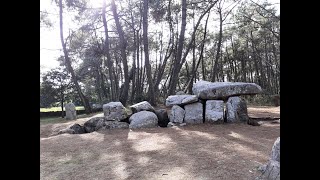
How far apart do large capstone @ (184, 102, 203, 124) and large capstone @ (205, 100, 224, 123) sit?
203 millimetres

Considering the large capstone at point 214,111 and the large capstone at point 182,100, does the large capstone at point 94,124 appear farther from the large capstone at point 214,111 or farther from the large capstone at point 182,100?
the large capstone at point 214,111

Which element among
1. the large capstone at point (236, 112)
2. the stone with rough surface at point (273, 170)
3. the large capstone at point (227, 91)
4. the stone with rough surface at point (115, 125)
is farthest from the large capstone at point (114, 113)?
the stone with rough surface at point (273, 170)

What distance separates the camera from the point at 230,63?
23.8 metres

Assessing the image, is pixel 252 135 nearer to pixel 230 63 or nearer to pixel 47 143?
pixel 47 143

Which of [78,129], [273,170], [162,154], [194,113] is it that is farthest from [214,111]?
[273,170]

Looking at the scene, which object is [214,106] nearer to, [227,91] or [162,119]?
[227,91]

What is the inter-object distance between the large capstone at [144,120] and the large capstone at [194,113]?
1.03 m

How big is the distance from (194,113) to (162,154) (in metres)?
3.51

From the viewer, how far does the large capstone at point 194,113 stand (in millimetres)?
7758

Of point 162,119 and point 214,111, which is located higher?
point 214,111

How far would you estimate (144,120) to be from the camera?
25.1 ft
